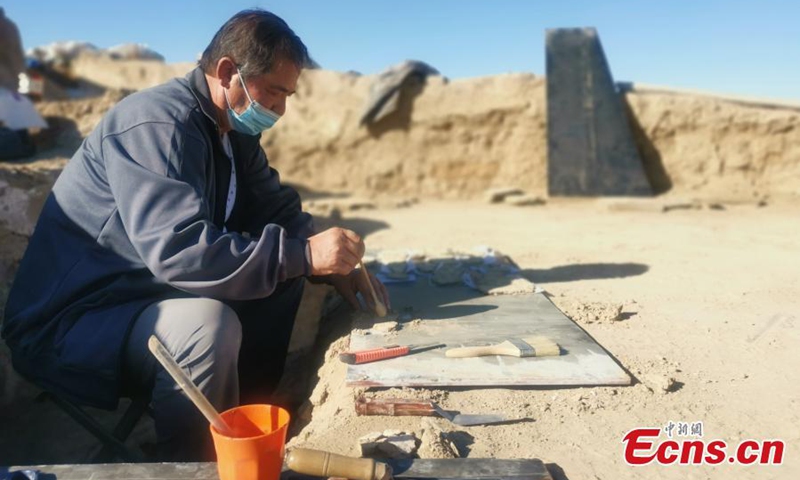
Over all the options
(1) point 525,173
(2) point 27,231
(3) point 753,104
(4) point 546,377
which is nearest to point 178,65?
(1) point 525,173

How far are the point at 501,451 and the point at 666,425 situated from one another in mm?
531

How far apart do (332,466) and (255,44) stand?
1.40 m

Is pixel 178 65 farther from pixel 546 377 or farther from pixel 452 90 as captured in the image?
pixel 546 377

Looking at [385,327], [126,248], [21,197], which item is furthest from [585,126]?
[126,248]

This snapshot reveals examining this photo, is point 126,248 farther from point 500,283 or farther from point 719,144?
point 719,144

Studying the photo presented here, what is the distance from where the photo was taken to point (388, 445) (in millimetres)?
1728

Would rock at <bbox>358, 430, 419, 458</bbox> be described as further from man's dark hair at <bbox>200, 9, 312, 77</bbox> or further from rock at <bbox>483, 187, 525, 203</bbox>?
rock at <bbox>483, 187, 525, 203</bbox>

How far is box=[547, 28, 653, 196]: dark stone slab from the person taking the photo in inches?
309

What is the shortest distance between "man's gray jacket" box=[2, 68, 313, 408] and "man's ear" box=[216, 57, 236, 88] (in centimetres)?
7

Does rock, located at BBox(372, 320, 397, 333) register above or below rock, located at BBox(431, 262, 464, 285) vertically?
above

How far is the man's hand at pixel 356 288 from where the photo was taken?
2.74 metres

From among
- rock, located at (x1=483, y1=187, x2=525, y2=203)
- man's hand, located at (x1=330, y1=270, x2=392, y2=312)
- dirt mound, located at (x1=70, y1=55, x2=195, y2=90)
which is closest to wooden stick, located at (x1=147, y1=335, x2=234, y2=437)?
man's hand, located at (x1=330, y1=270, x2=392, y2=312)

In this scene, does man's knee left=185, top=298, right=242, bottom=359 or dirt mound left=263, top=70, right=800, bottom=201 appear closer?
man's knee left=185, top=298, right=242, bottom=359

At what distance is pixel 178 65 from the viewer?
10859 millimetres
